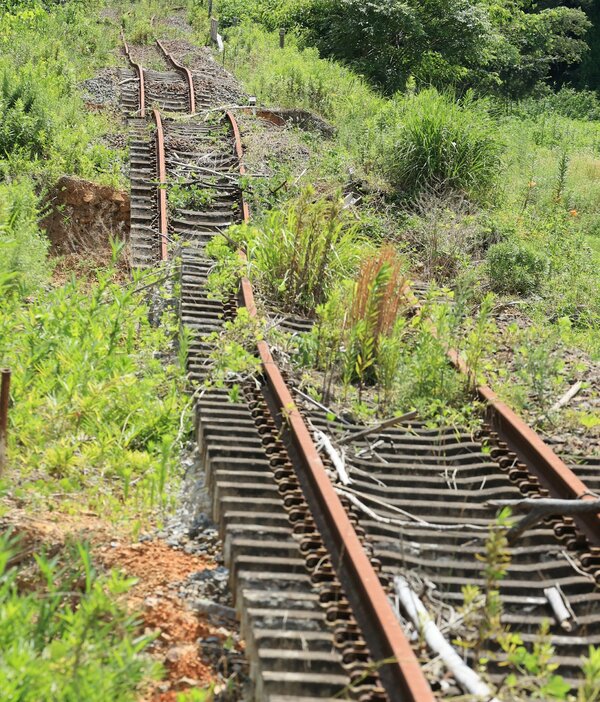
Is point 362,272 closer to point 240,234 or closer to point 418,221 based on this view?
point 240,234

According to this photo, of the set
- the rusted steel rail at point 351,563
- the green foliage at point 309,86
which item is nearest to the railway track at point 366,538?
the rusted steel rail at point 351,563

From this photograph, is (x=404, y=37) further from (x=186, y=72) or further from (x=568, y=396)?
(x=568, y=396)

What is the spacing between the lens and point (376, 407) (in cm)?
718

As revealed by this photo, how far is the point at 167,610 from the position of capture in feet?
15.9

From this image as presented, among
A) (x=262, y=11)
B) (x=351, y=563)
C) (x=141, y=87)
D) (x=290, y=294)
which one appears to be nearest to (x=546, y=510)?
(x=351, y=563)

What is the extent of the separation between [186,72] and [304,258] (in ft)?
36.2

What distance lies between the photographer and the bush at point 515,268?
1066cm

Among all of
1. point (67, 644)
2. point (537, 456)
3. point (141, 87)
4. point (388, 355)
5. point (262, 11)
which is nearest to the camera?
point (67, 644)

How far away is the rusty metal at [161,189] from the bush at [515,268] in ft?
11.2

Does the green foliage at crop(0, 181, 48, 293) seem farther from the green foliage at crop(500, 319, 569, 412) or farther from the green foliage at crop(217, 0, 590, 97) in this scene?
the green foliage at crop(217, 0, 590, 97)

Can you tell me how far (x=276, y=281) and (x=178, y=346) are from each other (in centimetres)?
131

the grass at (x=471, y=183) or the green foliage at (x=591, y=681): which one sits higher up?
the green foliage at (x=591, y=681)

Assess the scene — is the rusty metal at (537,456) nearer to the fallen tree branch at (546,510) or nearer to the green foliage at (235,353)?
the fallen tree branch at (546,510)

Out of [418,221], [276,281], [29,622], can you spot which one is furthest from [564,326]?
[29,622]
